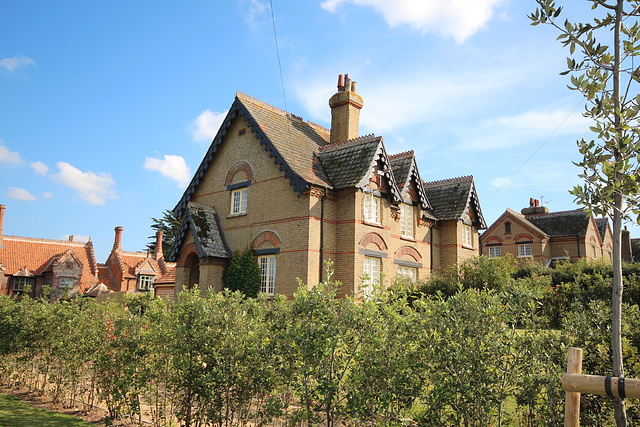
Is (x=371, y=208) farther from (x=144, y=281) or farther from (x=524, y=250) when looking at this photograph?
(x=144, y=281)

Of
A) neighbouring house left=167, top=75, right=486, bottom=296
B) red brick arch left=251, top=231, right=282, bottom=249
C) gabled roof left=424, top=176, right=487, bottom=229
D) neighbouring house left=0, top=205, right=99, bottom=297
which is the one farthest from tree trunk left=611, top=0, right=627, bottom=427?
neighbouring house left=0, top=205, right=99, bottom=297

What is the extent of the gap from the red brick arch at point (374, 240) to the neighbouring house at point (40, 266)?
Result: 4037cm

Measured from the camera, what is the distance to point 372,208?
73.0ft

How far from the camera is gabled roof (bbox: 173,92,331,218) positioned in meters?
21.0

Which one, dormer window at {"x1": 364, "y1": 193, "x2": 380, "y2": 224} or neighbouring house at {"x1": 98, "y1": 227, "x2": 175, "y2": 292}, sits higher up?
dormer window at {"x1": 364, "y1": 193, "x2": 380, "y2": 224}

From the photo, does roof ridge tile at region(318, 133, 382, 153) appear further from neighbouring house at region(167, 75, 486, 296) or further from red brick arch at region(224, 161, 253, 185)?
red brick arch at region(224, 161, 253, 185)

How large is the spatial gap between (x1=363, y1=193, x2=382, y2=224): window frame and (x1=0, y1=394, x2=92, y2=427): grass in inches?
560

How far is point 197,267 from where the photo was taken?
25.0m

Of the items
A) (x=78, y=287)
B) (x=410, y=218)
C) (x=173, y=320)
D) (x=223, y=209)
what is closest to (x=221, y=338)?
(x=173, y=320)

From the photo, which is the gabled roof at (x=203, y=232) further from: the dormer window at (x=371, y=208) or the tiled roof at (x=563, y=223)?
the tiled roof at (x=563, y=223)

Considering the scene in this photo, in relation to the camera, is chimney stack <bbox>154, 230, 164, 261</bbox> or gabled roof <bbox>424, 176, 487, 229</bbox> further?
chimney stack <bbox>154, 230, 164, 261</bbox>

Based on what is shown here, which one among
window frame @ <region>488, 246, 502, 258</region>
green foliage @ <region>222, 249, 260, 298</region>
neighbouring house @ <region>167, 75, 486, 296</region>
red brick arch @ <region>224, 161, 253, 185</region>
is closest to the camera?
neighbouring house @ <region>167, 75, 486, 296</region>

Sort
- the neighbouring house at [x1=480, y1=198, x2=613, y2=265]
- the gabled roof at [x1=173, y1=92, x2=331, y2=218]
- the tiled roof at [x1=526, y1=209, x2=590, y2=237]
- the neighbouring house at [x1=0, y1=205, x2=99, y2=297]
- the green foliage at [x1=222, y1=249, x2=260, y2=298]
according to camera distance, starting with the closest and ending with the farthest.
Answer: the gabled roof at [x1=173, y1=92, x2=331, y2=218] → the green foliage at [x1=222, y1=249, x2=260, y2=298] → the neighbouring house at [x1=480, y1=198, x2=613, y2=265] → the tiled roof at [x1=526, y1=209, x2=590, y2=237] → the neighbouring house at [x1=0, y1=205, x2=99, y2=297]

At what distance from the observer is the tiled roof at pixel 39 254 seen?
4972 centimetres
